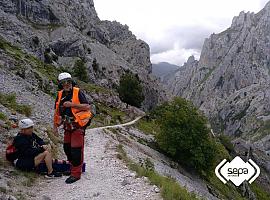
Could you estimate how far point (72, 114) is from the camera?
454 inches

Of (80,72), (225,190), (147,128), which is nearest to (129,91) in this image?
(80,72)

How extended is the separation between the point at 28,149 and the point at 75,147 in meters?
1.67

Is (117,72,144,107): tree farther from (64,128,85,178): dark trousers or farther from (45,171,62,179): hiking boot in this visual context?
(64,128,85,178): dark trousers

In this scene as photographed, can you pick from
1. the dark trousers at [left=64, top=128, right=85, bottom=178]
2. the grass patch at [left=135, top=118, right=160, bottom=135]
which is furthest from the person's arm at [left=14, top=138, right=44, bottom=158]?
the grass patch at [left=135, top=118, right=160, bottom=135]

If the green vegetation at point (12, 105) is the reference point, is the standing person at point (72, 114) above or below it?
above

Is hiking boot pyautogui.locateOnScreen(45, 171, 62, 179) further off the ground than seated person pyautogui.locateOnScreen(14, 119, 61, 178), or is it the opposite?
seated person pyautogui.locateOnScreen(14, 119, 61, 178)

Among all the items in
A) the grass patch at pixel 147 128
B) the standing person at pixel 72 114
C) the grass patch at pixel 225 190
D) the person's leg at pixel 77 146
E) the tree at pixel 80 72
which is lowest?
the grass patch at pixel 225 190

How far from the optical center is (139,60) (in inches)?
7402

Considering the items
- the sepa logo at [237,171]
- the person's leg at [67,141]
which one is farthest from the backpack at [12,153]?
the sepa logo at [237,171]

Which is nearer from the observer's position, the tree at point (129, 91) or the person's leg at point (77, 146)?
the person's leg at point (77, 146)

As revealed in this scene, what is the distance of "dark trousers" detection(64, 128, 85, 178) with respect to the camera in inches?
460

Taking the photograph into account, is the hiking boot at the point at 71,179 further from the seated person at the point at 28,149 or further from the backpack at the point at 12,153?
the backpack at the point at 12,153

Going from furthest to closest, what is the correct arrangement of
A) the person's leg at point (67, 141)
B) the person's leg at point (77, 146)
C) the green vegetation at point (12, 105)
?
the green vegetation at point (12, 105) → the person's leg at point (67, 141) → the person's leg at point (77, 146)

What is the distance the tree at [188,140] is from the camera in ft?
148
